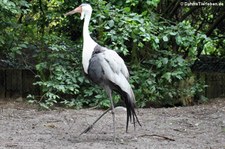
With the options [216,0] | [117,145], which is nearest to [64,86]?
[117,145]

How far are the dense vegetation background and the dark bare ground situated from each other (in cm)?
42

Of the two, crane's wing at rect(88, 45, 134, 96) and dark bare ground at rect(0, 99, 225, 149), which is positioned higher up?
crane's wing at rect(88, 45, 134, 96)

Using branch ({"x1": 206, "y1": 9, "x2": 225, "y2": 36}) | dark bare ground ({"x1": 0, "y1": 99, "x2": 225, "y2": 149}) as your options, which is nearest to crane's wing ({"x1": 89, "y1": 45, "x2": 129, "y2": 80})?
dark bare ground ({"x1": 0, "y1": 99, "x2": 225, "y2": 149})

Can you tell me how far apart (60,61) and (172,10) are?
235cm

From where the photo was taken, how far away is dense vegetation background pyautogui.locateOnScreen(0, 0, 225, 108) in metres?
6.39

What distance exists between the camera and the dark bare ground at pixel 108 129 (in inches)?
175

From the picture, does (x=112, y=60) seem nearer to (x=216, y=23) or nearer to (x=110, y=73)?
(x=110, y=73)

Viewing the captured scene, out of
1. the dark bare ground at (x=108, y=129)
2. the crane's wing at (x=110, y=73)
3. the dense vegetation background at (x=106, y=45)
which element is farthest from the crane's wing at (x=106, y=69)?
the dense vegetation background at (x=106, y=45)

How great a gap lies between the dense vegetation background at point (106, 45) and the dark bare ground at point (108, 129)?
0.42m

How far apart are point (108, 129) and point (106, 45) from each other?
79.4 inches

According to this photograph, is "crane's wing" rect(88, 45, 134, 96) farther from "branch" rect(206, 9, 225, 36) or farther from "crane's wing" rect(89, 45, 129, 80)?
"branch" rect(206, 9, 225, 36)

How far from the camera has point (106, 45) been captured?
23.0ft

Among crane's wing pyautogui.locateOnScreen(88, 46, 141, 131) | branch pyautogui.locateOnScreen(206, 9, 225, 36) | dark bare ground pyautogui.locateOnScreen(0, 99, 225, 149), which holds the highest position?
branch pyautogui.locateOnScreen(206, 9, 225, 36)

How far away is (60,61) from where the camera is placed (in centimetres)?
706
